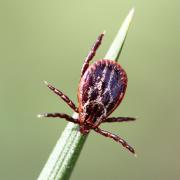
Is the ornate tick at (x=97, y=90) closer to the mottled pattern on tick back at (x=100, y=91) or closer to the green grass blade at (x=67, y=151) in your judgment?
the mottled pattern on tick back at (x=100, y=91)

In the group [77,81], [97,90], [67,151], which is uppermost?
[77,81]

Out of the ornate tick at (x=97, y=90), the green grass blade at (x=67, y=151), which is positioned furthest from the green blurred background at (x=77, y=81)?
the green grass blade at (x=67, y=151)

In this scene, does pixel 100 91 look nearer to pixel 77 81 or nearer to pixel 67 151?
pixel 67 151

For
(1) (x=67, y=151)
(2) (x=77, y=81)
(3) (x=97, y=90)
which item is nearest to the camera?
(1) (x=67, y=151)

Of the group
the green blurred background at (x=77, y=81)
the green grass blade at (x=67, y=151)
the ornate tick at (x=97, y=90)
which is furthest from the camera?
the green blurred background at (x=77, y=81)

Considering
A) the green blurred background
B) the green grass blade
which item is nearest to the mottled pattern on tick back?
the green grass blade

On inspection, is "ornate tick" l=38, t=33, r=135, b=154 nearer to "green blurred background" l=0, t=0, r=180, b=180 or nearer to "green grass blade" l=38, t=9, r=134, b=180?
"green grass blade" l=38, t=9, r=134, b=180

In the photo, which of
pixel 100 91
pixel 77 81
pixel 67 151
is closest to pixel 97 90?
pixel 100 91
